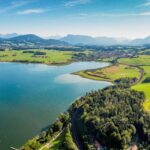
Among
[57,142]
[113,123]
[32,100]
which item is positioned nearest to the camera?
[57,142]

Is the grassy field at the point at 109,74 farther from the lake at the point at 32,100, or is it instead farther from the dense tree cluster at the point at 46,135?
the dense tree cluster at the point at 46,135

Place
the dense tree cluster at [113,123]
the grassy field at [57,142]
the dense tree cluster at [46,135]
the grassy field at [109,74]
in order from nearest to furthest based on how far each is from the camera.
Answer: the dense tree cluster at [46,135] < the grassy field at [57,142] < the dense tree cluster at [113,123] < the grassy field at [109,74]

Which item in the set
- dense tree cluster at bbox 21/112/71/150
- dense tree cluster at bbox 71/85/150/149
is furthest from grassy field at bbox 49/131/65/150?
dense tree cluster at bbox 71/85/150/149

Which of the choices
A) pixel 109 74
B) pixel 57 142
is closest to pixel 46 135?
pixel 57 142

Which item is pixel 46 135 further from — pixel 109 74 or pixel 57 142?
pixel 109 74

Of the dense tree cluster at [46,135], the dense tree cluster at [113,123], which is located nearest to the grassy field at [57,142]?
the dense tree cluster at [46,135]

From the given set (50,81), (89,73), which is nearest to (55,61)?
(89,73)

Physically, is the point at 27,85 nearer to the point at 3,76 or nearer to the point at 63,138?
the point at 3,76
